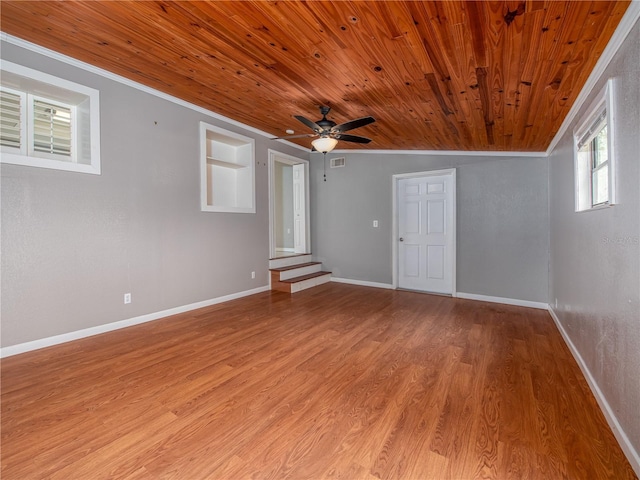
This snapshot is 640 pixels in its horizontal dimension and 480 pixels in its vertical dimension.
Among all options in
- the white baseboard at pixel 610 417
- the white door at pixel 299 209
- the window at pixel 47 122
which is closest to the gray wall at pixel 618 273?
the white baseboard at pixel 610 417

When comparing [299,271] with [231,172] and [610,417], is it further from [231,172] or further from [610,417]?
[610,417]

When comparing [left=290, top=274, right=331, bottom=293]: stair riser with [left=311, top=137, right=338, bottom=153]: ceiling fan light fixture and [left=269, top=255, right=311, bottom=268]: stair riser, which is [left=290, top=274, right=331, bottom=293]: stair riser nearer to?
[left=269, top=255, right=311, bottom=268]: stair riser

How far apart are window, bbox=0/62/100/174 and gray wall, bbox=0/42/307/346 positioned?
84mm

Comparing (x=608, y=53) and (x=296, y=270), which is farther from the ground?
(x=608, y=53)

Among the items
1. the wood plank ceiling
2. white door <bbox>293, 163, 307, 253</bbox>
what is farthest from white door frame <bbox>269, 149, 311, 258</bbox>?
the wood plank ceiling

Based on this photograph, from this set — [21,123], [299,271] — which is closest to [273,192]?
[299,271]

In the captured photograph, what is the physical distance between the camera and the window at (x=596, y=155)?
1.80 metres

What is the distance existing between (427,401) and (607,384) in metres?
1.11

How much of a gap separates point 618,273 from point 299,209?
5.84 metres

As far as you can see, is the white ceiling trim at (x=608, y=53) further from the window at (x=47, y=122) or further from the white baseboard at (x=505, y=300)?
the window at (x=47, y=122)

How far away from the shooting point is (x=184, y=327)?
3.53 m

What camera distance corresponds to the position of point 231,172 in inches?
210

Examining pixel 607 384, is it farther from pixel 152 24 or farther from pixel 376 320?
pixel 152 24

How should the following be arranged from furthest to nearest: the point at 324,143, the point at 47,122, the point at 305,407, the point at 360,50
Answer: the point at 324,143 < the point at 47,122 < the point at 360,50 < the point at 305,407
